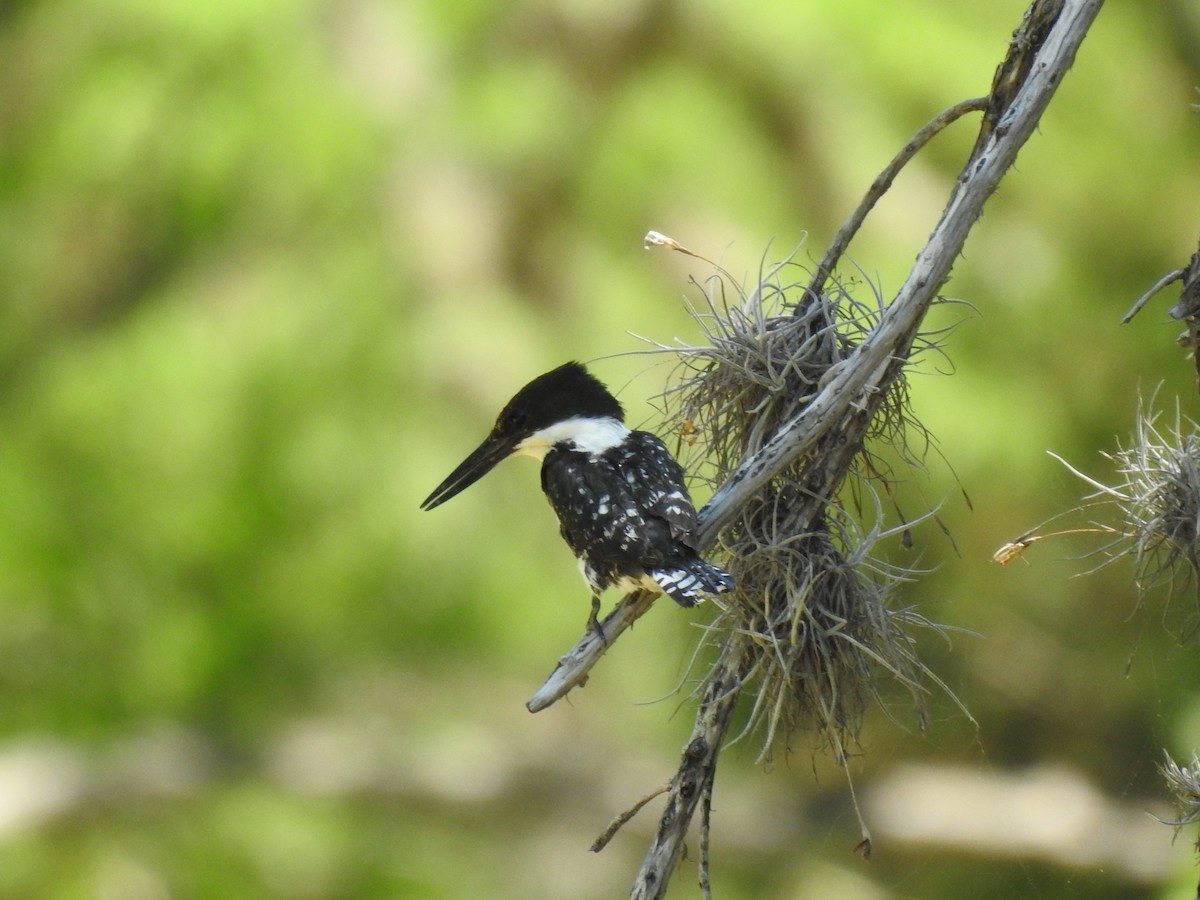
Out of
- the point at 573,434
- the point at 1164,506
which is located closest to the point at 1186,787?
the point at 1164,506

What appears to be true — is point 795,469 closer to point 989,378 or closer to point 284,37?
point 989,378

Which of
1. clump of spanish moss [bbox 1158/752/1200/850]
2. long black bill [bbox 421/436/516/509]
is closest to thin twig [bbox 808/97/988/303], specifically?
long black bill [bbox 421/436/516/509]

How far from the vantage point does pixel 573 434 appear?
2.13 metres

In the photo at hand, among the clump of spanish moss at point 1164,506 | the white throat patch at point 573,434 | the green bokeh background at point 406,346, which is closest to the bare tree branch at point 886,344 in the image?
the clump of spanish moss at point 1164,506

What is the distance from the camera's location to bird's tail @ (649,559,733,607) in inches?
62.1

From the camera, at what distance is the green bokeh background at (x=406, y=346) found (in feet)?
10.8

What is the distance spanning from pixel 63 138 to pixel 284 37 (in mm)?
736

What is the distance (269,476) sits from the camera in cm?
343

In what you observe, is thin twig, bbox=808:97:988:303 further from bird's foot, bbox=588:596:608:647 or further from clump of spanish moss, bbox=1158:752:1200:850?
clump of spanish moss, bbox=1158:752:1200:850

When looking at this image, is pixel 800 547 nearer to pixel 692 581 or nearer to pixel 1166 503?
pixel 692 581

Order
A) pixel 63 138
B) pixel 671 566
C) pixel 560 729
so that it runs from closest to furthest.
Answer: pixel 671 566, pixel 560 729, pixel 63 138

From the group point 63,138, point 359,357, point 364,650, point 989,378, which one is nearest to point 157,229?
point 63,138

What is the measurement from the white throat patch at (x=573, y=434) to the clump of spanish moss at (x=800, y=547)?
13.6 inches

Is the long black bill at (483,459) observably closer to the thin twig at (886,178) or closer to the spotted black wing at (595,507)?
the spotted black wing at (595,507)
